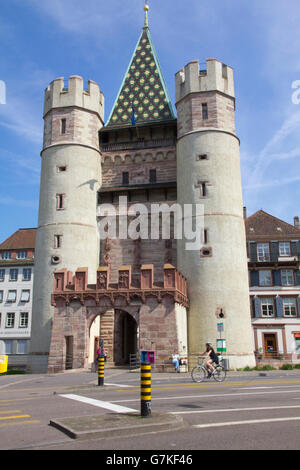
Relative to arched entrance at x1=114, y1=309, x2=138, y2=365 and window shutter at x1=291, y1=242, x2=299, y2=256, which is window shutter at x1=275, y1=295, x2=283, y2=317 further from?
arched entrance at x1=114, y1=309, x2=138, y2=365

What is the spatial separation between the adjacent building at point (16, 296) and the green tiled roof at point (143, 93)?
27553 mm

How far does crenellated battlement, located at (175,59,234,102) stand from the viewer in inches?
1347

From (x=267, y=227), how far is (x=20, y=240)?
33.4 meters

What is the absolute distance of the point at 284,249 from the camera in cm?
4684

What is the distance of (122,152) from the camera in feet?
124

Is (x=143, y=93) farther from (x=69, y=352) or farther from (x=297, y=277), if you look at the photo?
(x=69, y=352)

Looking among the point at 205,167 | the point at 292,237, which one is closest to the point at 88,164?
the point at 205,167

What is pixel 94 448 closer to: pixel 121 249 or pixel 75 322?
pixel 75 322

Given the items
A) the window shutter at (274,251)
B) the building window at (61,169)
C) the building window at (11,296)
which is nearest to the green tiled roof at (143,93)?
the building window at (61,169)

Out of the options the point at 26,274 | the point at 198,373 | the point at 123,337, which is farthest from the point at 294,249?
the point at 26,274

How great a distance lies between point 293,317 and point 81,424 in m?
40.0

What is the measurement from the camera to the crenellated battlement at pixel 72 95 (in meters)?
35.8

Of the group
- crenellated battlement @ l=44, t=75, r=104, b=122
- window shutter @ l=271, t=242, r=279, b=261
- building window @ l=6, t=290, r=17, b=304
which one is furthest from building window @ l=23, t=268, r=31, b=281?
window shutter @ l=271, t=242, r=279, b=261

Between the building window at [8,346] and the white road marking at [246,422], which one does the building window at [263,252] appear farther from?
the white road marking at [246,422]
